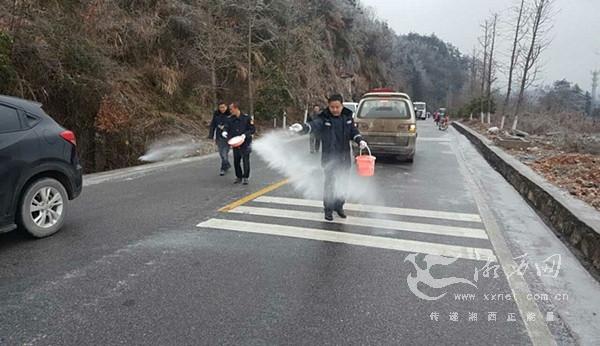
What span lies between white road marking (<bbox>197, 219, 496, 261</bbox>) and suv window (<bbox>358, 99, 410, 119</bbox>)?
22.4 ft

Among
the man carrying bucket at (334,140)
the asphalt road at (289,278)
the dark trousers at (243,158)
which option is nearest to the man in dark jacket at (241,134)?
the dark trousers at (243,158)

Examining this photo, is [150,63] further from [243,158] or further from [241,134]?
[243,158]

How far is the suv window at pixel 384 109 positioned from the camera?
37.3ft

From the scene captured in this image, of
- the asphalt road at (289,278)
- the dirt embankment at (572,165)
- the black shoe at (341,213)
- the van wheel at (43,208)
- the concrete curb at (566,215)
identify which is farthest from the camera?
the dirt embankment at (572,165)

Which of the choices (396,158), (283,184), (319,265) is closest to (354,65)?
(396,158)

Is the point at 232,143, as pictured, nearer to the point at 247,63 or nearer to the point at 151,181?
the point at 151,181

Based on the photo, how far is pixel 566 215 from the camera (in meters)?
5.27

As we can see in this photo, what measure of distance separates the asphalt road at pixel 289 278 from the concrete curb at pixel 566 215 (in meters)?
0.15

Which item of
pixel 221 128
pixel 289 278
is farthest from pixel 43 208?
pixel 221 128

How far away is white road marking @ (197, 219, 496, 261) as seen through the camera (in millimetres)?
4590

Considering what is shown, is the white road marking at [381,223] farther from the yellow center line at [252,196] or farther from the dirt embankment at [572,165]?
the dirt embankment at [572,165]

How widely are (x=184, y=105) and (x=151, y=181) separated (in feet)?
35.2

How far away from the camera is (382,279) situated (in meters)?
3.87
